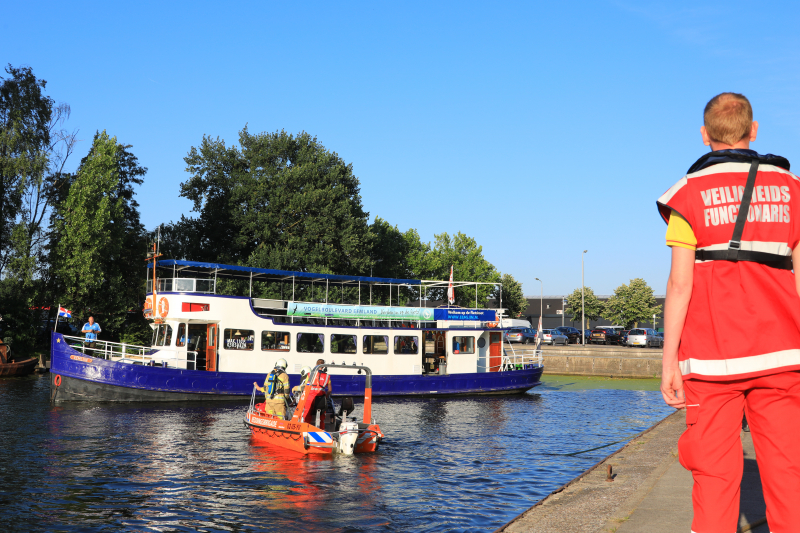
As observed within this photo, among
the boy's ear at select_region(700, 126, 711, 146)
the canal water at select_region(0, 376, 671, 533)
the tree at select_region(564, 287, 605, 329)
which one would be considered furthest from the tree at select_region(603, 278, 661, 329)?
the boy's ear at select_region(700, 126, 711, 146)

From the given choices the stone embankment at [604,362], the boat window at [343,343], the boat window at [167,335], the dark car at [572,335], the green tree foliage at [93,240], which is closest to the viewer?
the boat window at [167,335]

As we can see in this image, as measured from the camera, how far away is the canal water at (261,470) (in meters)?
12.1

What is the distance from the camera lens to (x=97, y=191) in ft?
152

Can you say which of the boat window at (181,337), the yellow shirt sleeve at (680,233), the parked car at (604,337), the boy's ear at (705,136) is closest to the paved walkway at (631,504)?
the yellow shirt sleeve at (680,233)

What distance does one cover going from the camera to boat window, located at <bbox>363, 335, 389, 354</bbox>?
32.8 meters

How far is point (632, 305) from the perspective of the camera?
310 ft

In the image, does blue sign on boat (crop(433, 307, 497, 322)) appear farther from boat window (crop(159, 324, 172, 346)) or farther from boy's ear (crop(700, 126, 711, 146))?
boy's ear (crop(700, 126, 711, 146))

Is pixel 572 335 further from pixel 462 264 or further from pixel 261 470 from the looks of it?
pixel 261 470

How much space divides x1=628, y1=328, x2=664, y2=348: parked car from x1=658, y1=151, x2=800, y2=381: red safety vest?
198 ft

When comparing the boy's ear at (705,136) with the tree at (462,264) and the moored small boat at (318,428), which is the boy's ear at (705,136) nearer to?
the moored small boat at (318,428)

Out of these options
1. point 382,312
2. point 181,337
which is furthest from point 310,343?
point 181,337

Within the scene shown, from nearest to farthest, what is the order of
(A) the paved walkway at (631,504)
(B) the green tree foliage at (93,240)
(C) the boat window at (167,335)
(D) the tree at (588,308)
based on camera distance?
1. (A) the paved walkway at (631,504)
2. (C) the boat window at (167,335)
3. (B) the green tree foliage at (93,240)
4. (D) the tree at (588,308)

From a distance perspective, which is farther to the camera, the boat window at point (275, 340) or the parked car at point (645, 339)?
the parked car at point (645, 339)

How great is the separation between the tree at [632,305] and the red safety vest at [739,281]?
94990 mm
